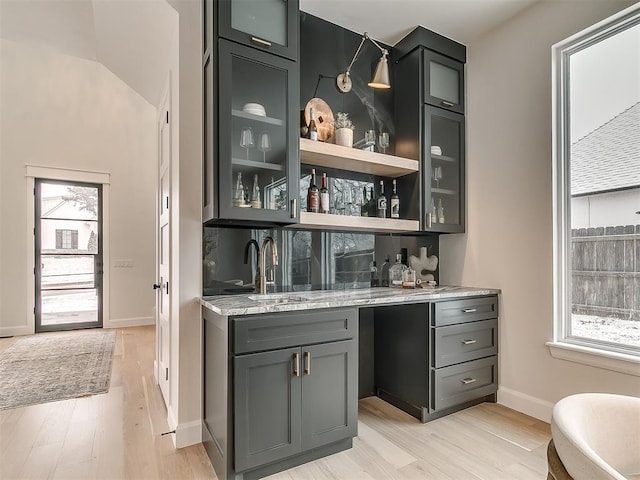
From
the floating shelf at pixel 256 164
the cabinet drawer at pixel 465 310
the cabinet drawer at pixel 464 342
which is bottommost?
the cabinet drawer at pixel 464 342

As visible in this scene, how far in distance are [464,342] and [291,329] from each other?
1.40 metres

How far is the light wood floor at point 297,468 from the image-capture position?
1874mm

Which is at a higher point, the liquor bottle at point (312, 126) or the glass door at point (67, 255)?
the liquor bottle at point (312, 126)

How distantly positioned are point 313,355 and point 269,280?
70 cm

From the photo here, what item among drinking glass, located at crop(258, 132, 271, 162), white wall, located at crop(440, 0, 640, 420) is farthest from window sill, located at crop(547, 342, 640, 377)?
drinking glass, located at crop(258, 132, 271, 162)

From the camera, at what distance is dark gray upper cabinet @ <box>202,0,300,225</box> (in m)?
2.01

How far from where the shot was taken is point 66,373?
3463 millimetres

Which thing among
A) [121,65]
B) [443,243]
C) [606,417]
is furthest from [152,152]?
[606,417]

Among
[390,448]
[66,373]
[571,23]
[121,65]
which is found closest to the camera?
[390,448]

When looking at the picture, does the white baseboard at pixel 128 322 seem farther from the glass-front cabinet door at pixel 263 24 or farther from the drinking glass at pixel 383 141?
the glass-front cabinet door at pixel 263 24

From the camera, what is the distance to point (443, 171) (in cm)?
297

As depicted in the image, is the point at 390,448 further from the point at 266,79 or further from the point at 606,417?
the point at 266,79

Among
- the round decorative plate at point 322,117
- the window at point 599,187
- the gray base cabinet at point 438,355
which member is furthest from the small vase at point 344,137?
the window at point 599,187

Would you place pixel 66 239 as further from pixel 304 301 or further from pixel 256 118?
pixel 304 301
